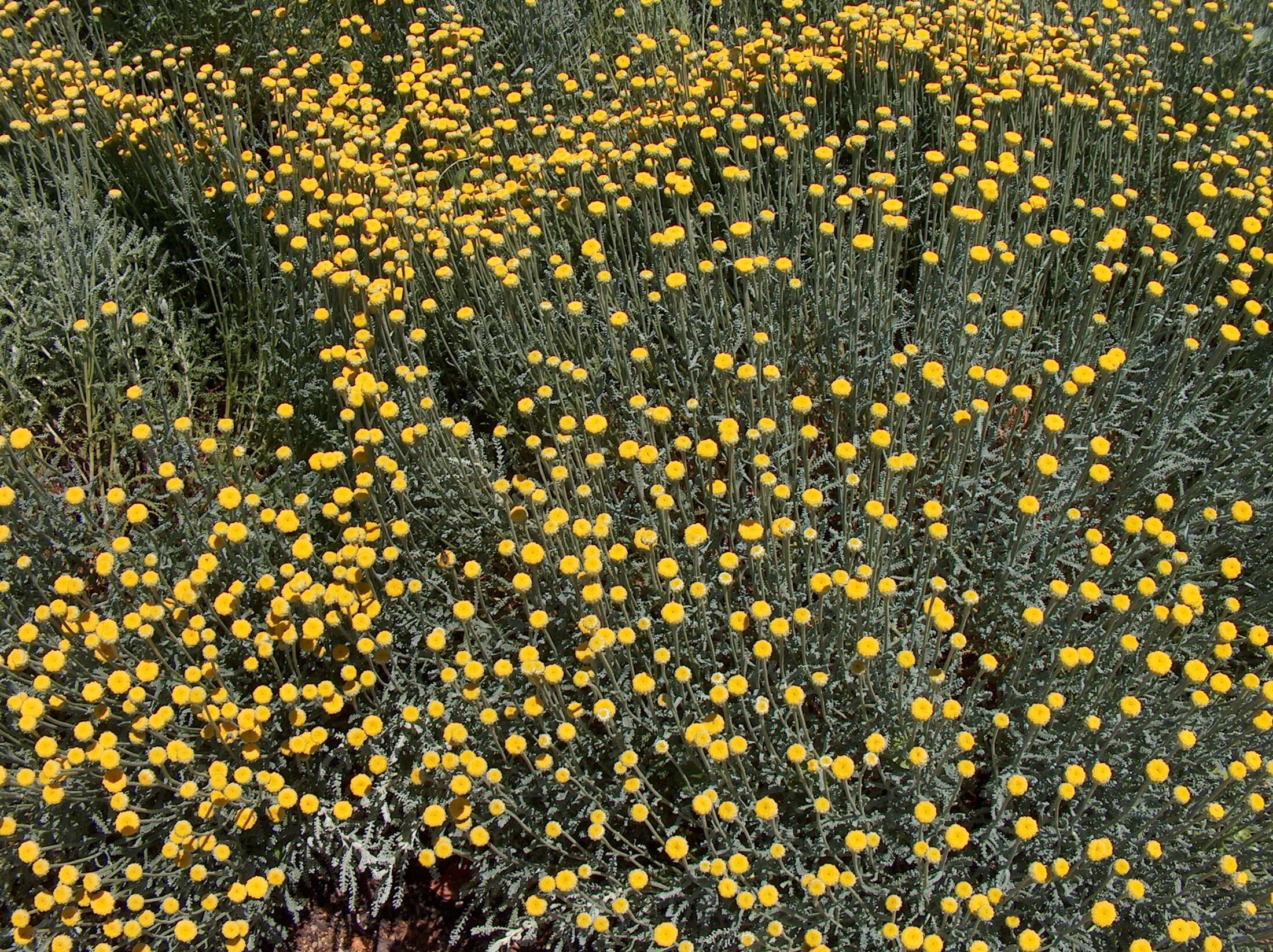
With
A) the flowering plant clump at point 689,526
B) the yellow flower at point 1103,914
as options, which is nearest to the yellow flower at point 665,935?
the flowering plant clump at point 689,526

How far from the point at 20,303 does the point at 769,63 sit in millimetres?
3704

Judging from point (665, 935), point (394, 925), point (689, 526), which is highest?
point (689, 526)

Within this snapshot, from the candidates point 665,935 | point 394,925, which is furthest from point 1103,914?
point 394,925

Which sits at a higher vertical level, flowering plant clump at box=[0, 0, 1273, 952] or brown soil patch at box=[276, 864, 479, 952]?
flowering plant clump at box=[0, 0, 1273, 952]

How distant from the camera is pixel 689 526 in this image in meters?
2.90

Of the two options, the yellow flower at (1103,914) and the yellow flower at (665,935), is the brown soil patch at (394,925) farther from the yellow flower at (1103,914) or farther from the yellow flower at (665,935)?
the yellow flower at (1103,914)

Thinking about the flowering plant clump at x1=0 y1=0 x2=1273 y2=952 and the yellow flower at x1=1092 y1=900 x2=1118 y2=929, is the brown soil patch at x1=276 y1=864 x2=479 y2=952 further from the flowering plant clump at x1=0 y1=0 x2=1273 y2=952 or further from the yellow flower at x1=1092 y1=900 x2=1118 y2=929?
the yellow flower at x1=1092 y1=900 x2=1118 y2=929

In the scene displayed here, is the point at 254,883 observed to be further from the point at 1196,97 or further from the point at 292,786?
the point at 1196,97

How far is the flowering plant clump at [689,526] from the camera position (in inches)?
101

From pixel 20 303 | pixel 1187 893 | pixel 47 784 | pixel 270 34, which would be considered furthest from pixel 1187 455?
pixel 270 34

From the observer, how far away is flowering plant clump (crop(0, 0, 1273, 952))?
8.45 ft

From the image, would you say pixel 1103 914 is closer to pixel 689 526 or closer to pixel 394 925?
pixel 689 526

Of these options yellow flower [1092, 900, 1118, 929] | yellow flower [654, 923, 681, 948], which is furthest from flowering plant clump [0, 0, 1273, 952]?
yellow flower [1092, 900, 1118, 929]

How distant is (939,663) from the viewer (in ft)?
10.2
